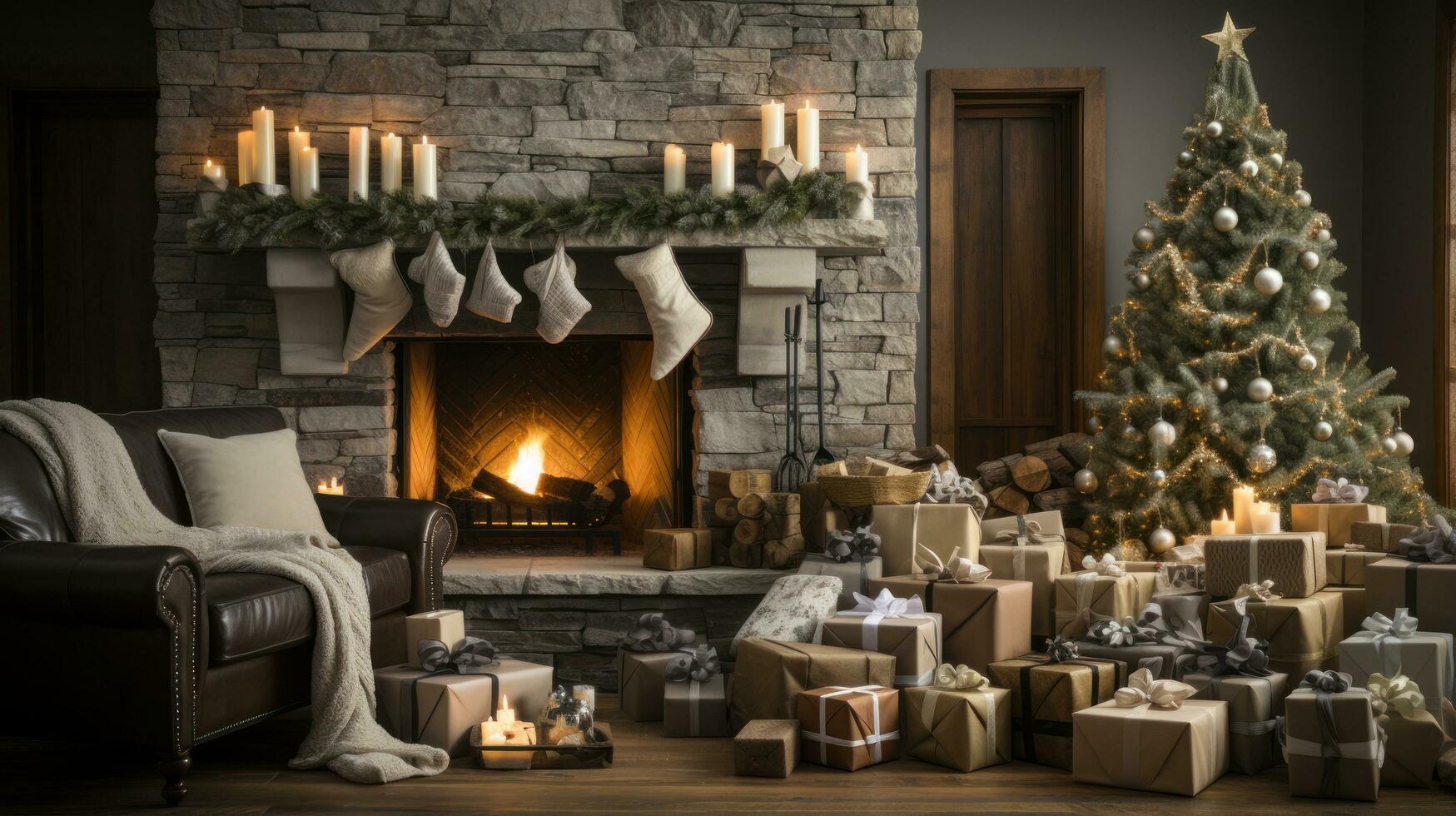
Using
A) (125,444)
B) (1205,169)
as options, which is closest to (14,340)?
(125,444)

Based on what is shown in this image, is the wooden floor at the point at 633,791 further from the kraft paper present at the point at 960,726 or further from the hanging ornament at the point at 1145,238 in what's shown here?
the hanging ornament at the point at 1145,238

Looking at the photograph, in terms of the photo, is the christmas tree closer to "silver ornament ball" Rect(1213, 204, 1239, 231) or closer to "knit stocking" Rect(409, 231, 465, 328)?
"silver ornament ball" Rect(1213, 204, 1239, 231)

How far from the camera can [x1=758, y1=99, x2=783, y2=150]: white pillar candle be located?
3.77 m

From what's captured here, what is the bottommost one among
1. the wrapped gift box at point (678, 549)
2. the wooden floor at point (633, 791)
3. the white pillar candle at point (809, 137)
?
the wooden floor at point (633, 791)

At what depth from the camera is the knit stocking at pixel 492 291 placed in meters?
3.65

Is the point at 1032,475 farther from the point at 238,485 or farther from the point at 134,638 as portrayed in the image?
the point at 134,638

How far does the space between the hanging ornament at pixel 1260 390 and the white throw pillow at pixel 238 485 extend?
276 centimetres

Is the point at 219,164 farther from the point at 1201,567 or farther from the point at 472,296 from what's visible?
the point at 1201,567

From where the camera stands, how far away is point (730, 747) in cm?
285

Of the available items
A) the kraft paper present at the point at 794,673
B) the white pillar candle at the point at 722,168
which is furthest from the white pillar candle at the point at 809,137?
the kraft paper present at the point at 794,673

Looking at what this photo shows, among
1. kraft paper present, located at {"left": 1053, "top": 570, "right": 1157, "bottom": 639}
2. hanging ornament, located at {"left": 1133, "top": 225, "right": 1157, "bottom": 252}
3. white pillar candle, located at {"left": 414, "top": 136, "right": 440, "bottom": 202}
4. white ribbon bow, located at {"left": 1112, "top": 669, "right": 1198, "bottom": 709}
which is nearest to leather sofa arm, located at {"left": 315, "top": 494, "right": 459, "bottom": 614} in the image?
white pillar candle, located at {"left": 414, "top": 136, "right": 440, "bottom": 202}

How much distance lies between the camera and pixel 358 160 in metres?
3.72

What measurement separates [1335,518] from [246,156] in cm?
347

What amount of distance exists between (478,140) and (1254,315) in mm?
2584
